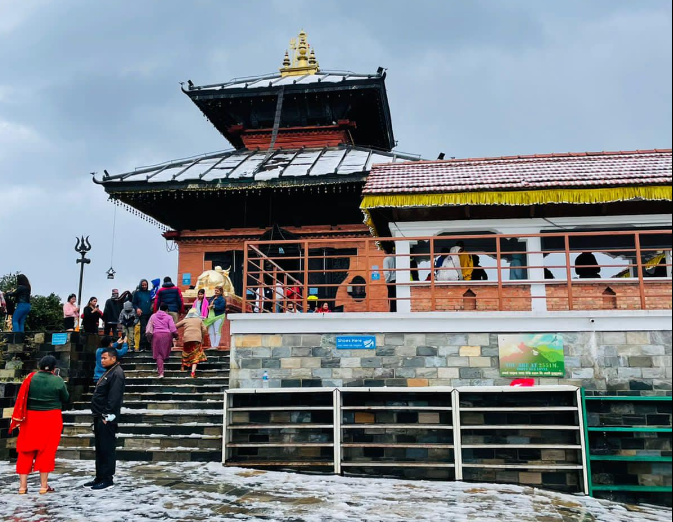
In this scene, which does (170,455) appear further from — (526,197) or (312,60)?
(312,60)

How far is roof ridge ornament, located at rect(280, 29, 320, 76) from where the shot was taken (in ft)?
72.8

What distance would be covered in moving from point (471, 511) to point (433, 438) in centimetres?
208

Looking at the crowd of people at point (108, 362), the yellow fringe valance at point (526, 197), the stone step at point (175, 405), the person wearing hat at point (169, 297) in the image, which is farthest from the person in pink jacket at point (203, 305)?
the yellow fringe valance at point (526, 197)

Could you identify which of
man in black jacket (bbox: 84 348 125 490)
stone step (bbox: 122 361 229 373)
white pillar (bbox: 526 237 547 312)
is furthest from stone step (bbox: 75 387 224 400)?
white pillar (bbox: 526 237 547 312)

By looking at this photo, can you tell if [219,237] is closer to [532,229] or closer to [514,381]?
[532,229]

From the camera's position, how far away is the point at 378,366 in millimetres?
9117

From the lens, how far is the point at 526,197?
34.4 ft

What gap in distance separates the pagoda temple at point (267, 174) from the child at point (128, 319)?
142 inches

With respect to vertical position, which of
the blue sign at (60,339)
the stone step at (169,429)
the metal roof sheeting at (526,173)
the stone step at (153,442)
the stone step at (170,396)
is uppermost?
the metal roof sheeting at (526,173)

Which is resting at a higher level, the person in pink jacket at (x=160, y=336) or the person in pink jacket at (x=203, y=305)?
the person in pink jacket at (x=203, y=305)

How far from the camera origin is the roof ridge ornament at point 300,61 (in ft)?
72.8

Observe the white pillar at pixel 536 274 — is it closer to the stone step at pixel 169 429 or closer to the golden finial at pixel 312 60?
the stone step at pixel 169 429

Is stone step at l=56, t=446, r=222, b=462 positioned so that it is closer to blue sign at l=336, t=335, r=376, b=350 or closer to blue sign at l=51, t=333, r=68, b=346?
blue sign at l=336, t=335, r=376, b=350

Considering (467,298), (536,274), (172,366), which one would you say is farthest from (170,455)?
(536,274)
